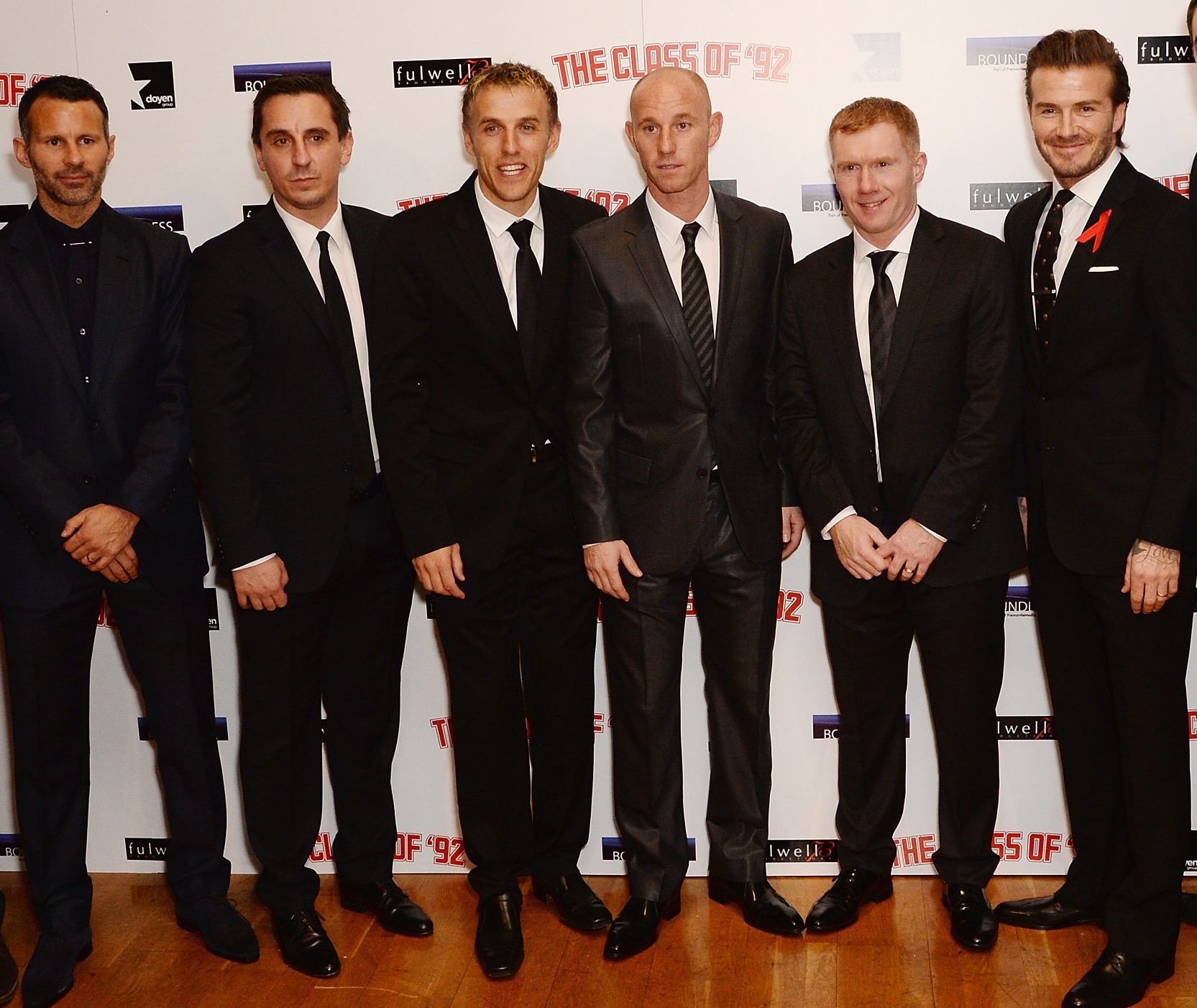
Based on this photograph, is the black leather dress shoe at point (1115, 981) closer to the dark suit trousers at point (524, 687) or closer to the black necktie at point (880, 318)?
the dark suit trousers at point (524, 687)

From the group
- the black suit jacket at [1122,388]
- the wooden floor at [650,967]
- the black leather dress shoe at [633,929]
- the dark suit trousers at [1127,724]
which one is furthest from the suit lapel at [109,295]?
the dark suit trousers at [1127,724]

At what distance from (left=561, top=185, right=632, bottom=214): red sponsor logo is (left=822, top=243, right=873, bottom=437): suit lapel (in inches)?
28.4

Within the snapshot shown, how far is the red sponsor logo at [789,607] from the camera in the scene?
355 cm

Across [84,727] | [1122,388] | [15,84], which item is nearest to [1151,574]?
[1122,388]

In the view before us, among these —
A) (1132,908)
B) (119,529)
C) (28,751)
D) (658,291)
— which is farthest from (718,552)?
(28,751)

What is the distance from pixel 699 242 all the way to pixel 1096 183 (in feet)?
2.88

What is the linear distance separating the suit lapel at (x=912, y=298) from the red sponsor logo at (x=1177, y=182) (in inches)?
32.7

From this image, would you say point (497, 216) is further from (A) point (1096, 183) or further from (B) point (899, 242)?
(A) point (1096, 183)

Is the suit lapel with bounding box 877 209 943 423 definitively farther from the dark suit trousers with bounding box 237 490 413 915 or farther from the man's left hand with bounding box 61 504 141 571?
the man's left hand with bounding box 61 504 141 571

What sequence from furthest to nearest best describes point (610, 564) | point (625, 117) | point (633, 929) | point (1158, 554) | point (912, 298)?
point (625, 117) < point (633, 929) < point (610, 564) < point (912, 298) < point (1158, 554)

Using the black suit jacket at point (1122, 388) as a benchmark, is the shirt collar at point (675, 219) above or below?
above

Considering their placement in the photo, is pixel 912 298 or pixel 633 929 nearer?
pixel 912 298

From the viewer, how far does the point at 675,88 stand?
287 centimetres

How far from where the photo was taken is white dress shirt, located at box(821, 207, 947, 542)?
294 cm
